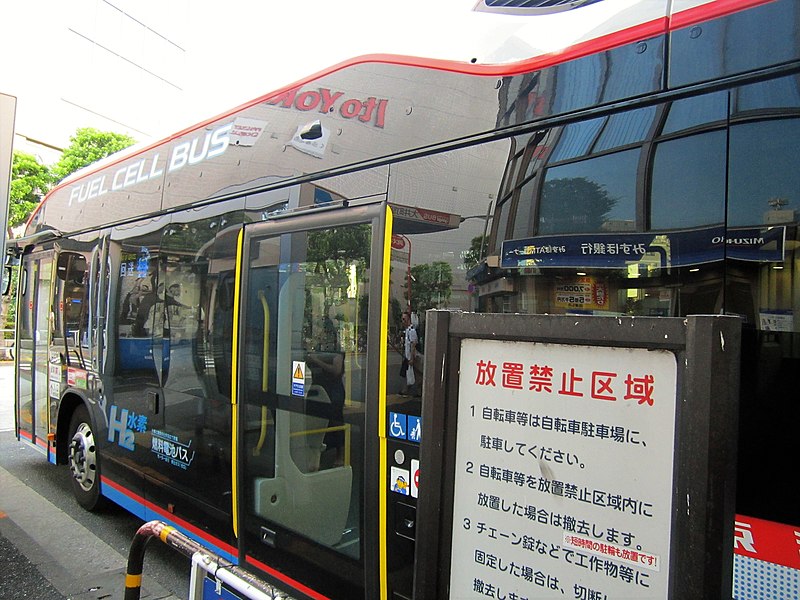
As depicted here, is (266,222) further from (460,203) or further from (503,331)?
(503,331)

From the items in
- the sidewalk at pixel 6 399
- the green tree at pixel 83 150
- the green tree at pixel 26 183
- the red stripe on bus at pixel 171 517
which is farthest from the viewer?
the green tree at pixel 83 150

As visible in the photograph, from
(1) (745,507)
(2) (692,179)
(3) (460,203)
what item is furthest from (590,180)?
(1) (745,507)

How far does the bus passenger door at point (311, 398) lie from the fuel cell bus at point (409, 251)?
0.6 inches

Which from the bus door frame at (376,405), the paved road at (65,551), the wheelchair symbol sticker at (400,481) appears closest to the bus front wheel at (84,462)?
the paved road at (65,551)

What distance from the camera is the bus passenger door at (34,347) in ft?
20.9

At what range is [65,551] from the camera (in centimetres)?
471

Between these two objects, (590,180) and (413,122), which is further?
(413,122)

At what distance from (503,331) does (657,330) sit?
1.21 ft

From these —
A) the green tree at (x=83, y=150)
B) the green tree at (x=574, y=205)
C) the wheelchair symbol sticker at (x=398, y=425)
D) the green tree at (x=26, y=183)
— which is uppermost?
the green tree at (x=83, y=150)

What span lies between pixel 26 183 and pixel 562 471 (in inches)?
964

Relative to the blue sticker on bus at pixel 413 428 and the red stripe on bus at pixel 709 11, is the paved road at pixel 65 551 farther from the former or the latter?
Result: the red stripe on bus at pixel 709 11

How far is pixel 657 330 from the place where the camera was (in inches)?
49.1

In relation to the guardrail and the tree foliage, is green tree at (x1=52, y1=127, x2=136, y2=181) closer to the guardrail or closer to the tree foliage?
the tree foliage

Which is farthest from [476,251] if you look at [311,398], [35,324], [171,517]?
[35,324]
